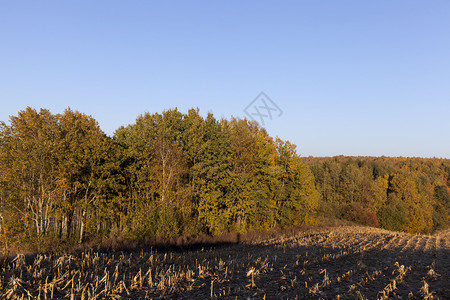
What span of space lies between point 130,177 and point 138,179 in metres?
1.84

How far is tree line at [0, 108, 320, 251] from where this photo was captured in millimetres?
23641

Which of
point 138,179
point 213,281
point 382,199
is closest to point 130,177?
point 138,179

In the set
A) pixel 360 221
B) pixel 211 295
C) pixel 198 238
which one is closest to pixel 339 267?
pixel 211 295

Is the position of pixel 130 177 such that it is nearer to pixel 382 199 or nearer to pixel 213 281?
pixel 213 281

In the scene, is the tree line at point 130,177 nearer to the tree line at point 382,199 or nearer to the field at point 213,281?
the field at point 213,281

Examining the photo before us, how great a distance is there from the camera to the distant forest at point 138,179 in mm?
23688

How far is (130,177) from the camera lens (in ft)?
98.5

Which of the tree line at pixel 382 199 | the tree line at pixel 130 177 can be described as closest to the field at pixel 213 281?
the tree line at pixel 130 177

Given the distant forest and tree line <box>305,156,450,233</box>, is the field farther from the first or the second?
tree line <box>305,156,450,233</box>

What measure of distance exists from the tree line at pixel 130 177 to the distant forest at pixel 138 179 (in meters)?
0.12

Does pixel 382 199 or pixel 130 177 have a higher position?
pixel 130 177

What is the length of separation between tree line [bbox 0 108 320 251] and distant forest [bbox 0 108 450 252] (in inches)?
4.9

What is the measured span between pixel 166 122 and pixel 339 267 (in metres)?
23.5

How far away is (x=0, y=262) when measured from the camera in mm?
11047
